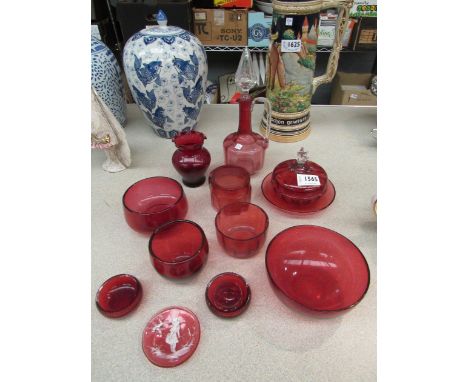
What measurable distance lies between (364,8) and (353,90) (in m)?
0.31

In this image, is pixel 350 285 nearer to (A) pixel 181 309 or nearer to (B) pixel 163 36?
(A) pixel 181 309

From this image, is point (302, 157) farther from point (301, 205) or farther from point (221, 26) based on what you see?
point (221, 26)

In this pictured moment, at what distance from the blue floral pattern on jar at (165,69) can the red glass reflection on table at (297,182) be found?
0.31 meters

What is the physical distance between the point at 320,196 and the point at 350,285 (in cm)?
21

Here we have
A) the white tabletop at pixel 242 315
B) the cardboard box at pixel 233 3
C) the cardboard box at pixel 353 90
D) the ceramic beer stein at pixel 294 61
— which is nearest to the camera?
the white tabletop at pixel 242 315

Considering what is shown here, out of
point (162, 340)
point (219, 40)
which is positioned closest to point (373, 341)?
point (162, 340)

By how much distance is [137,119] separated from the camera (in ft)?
3.18

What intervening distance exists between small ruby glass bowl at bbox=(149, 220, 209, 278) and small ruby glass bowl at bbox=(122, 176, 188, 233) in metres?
0.03

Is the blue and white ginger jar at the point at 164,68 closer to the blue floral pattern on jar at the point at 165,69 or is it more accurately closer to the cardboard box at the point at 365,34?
the blue floral pattern on jar at the point at 165,69

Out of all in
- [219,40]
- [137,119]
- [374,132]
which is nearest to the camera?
[374,132]

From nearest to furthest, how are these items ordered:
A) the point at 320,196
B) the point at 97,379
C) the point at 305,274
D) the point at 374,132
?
the point at 97,379 < the point at 305,274 < the point at 320,196 < the point at 374,132

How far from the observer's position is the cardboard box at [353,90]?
133cm

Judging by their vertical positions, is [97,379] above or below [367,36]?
below

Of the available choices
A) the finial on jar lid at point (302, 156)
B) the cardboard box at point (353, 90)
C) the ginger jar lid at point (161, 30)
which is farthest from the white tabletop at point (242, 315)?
the cardboard box at point (353, 90)
